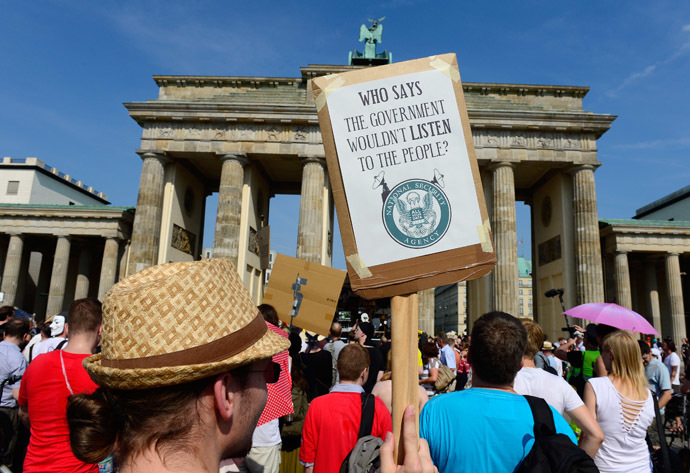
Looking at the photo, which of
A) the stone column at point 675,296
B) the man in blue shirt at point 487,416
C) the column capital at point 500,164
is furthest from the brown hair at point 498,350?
the stone column at point 675,296

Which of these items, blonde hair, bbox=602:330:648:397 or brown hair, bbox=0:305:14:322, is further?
brown hair, bbox=0:305:14:322

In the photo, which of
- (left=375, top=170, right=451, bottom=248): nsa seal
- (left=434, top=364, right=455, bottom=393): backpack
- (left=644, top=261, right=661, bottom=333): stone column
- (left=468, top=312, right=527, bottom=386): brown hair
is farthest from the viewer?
(left=644, top=261, right=661, bottom=333): stone column

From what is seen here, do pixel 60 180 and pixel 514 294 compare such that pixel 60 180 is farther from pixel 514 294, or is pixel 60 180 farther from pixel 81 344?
pixel 81 344

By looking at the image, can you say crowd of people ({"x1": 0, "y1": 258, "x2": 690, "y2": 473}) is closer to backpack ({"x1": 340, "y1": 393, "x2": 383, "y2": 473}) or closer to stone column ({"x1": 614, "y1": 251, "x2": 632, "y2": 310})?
backpack ({"x1": 340, "y1": 393, "x2": 383, "y2": 473})

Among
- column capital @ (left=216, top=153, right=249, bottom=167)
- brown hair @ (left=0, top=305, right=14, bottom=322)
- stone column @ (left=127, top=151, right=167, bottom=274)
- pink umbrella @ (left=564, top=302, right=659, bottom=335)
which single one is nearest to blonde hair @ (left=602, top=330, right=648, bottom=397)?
pink umbrella @ (left=564, top=302, right=659, bottom=335)

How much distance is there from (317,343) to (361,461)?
257 inches

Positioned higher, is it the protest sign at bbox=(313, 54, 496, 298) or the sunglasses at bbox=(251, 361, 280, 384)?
the protest sign at bbox=(313, 54, 496, 298)

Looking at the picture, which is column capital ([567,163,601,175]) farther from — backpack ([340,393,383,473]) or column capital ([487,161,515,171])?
backpack ([340,393,383,473])

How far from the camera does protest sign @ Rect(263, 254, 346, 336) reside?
626cm

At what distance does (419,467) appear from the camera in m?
1.26

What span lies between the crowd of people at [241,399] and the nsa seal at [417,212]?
530mm

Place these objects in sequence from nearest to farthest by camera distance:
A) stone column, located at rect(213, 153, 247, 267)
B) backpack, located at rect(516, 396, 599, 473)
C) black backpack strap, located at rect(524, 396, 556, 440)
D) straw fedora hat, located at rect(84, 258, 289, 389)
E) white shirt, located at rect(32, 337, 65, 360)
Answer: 1. straw fedora hat, located at rect(84, 258, 289, 389)
2. backpack, located at rect(516, 396, 599, 473)
3. black backpack strap, located at rect(524, 396, 556, 440)
4. white shirt, located at rect(32, 337, 65, 360)
5. stone column, located at rect(213, 153, 247, 267)

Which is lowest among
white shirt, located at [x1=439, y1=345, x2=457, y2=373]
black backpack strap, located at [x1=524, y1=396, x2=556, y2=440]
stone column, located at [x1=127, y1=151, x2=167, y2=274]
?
white shirt, located at [x1=439, y1=345, x2=457, y2=373]

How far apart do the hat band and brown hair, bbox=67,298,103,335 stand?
2115mm
